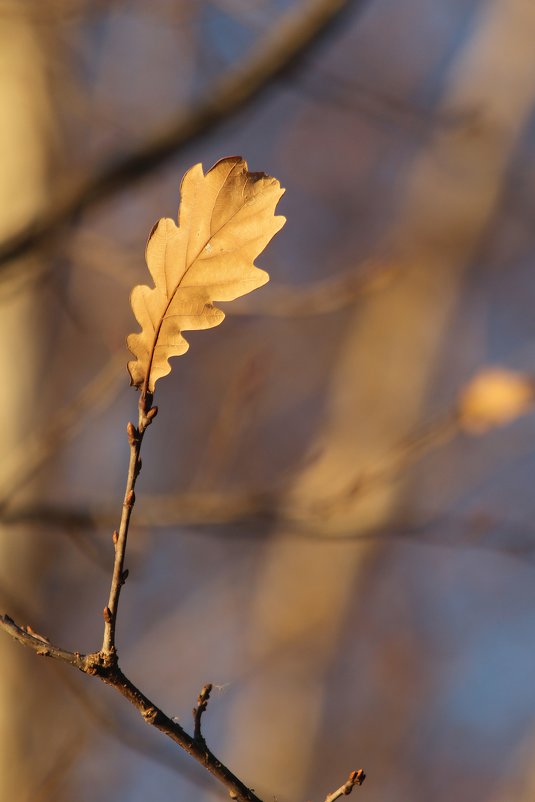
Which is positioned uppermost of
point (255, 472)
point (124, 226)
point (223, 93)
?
point (255, 472)

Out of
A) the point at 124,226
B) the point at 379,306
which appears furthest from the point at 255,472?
the point at 124,226

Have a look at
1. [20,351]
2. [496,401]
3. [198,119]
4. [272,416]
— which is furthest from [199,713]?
[272,416]

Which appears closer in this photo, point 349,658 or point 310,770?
point 310,770

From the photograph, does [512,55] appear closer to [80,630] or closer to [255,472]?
[255,472]

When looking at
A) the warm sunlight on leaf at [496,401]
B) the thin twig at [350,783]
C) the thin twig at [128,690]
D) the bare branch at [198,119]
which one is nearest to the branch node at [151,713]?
the thin twig at [128,690]

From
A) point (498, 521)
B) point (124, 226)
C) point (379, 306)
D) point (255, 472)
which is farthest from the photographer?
point (255, 472)

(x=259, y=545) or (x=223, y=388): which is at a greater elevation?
(x=223, y=388)
